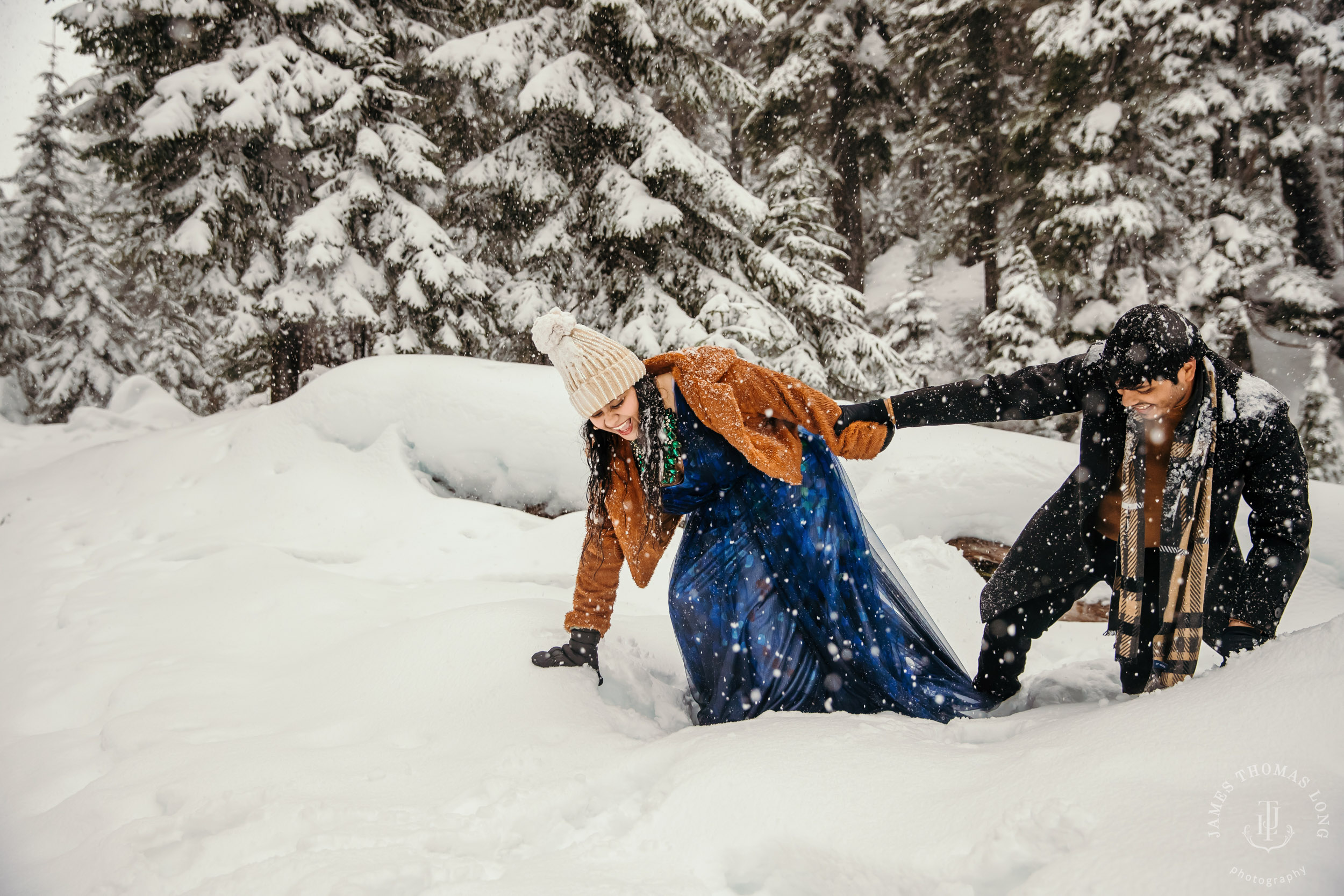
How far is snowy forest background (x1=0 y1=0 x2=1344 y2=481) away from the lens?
7.70 meters

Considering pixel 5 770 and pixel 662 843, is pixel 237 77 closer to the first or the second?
pixel 5 770

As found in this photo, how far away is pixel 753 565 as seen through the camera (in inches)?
94.3

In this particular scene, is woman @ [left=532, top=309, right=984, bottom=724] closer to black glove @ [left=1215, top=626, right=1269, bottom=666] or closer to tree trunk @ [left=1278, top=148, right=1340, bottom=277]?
black glove @ [left=1215, top=626, right=1269, bottom=666]

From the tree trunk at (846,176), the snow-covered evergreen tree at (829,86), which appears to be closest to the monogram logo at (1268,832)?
the tree trunk at (846,176)

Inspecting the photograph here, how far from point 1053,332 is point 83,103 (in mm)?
14403

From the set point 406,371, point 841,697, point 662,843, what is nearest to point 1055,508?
point 841,697

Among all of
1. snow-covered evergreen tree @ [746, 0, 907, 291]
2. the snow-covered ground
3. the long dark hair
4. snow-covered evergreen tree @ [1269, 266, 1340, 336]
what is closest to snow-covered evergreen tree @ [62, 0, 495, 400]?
the snow-covered ground

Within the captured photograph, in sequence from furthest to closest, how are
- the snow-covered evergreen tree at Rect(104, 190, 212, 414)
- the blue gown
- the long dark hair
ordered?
the snow-covered evergreen tree at Rect(104, 190, 212, 414) < the blue gown < the long dark hair

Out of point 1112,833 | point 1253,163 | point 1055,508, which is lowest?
point 1112,833

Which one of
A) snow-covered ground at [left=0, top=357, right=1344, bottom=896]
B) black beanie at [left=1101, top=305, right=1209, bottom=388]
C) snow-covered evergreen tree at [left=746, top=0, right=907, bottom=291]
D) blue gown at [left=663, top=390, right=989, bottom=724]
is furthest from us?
snow-covered evergreen tree at [left=746, top=0, right=907, bottom=291]

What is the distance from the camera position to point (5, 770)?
82.9 inches

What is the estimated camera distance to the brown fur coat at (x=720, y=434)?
2156 millimetres

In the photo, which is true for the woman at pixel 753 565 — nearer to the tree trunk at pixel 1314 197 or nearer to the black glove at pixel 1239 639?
the black glove at pixel 1239 639

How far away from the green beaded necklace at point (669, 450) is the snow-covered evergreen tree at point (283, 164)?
6895mm
